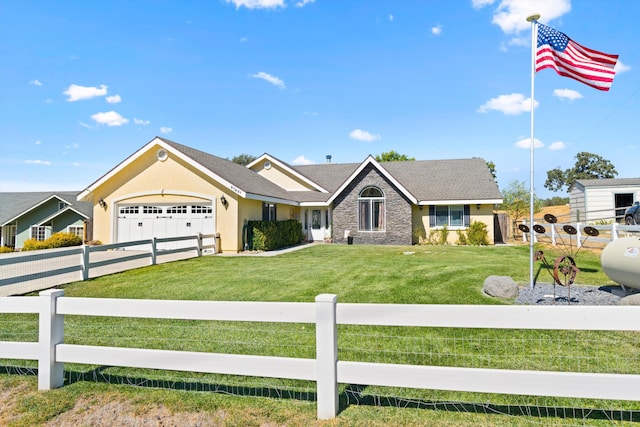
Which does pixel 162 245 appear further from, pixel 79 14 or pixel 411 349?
pixel 411 349

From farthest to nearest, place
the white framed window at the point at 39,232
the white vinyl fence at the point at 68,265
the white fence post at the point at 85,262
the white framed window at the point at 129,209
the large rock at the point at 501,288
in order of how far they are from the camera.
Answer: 1. the white framed window at the point at 39,232
2. the white framed window at the point at 129,209
3. the white fence post at the point at 85,262
4. the white vinyl fence at the point at 68,265
5. the large rock at the point at 501,288

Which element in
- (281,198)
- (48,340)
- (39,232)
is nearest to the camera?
(48,340)

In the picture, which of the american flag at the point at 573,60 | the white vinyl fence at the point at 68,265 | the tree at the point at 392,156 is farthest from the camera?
the tree at the point at 392,156

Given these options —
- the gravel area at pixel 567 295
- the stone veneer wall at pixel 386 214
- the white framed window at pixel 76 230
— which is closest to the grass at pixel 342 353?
Result: the gravel area at pixel 567 295

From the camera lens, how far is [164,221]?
17.1m

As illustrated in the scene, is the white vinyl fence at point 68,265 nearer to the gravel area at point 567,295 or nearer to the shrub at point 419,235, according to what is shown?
the gravel area at point 567,295

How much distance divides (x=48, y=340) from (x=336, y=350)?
2942mm

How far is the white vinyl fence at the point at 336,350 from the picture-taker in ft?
8.42

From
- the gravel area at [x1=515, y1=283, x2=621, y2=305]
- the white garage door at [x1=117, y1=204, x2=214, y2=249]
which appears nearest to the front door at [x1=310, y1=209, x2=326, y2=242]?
the white garage door at [x1=117, y1=204, x2=214, y2=249]

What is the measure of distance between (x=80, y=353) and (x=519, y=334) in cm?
547

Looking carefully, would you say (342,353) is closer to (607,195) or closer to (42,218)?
(607,195)

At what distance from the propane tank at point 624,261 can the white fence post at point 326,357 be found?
264 inches

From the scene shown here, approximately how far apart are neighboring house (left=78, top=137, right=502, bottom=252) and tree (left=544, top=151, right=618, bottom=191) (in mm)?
44967

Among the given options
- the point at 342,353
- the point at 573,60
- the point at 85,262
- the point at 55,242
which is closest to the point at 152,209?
the point at 85,262
